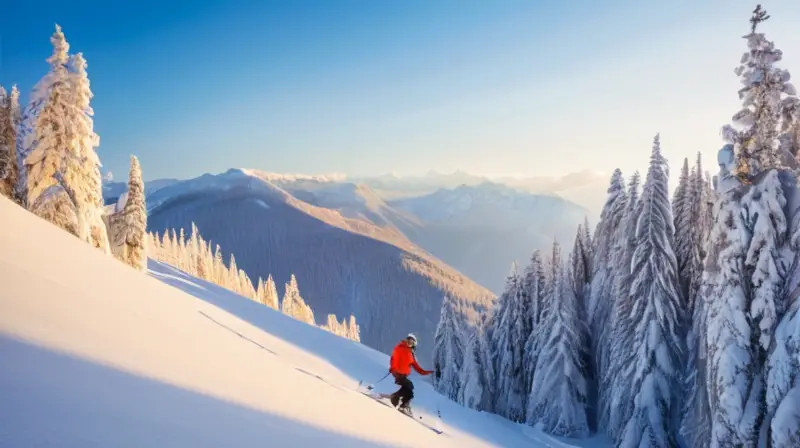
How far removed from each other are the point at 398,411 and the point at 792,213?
41.5ft

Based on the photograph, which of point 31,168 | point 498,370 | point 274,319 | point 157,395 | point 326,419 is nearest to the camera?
point 157,395

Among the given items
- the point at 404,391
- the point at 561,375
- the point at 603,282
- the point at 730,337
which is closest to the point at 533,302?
the point at 603,282

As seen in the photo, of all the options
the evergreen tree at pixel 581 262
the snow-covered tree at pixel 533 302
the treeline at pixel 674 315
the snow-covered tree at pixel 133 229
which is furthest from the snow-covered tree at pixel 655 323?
the snow-covered tree at pixel 133 229

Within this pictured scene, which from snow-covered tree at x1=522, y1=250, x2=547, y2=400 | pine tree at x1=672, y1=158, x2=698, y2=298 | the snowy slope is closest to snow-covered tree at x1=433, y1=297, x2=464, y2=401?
snow-covered tree at x1=522, y1=250, x2=547, y2=400

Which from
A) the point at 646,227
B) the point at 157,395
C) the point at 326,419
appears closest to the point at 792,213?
the point at 646,227

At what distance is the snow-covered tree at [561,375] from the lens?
27.5 m

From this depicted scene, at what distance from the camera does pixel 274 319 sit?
19281 millimetres

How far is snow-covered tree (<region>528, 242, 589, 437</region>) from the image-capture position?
2752 cm

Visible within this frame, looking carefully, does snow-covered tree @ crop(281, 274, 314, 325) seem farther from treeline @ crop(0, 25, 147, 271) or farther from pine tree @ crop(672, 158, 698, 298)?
pine tree @ crop(672, 158, 698, 298)

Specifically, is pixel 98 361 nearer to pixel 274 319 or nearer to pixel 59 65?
pixel 274 319

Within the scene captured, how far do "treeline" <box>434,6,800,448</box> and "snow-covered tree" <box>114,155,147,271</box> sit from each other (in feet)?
82.2

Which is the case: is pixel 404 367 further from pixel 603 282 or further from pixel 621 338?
pixel 603 282

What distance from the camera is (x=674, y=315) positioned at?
76.1ft

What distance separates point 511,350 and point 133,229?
1119 inches
